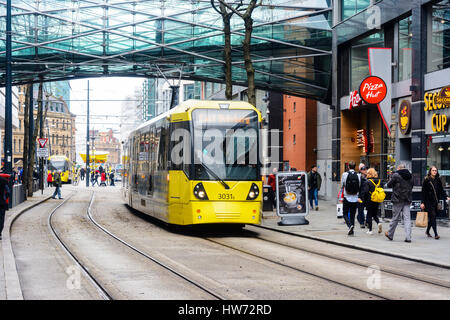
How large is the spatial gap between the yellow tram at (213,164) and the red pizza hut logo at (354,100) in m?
12.7

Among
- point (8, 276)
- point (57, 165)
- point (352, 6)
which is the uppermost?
point (352, 6)

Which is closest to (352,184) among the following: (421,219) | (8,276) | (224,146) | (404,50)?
(421,219)

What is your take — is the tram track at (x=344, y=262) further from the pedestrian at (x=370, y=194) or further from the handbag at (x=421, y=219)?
the handbag at (x=421, y=219)

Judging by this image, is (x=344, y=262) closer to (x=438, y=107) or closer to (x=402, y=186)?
(x=402, y=186)

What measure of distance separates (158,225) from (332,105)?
14.7 metres

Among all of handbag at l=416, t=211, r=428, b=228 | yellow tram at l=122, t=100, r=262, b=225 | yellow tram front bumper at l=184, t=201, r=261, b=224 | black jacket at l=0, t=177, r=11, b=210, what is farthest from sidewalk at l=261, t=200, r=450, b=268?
black jacket at l=0, t=177, r=11, b=210

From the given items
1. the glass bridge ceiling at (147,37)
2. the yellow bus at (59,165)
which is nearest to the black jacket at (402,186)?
the glass bridge ceiling at (147,37)

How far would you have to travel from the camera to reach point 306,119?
131ft

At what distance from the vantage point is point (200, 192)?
1655cm

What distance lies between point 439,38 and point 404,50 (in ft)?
8.19

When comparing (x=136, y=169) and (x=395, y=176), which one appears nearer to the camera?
(x=395, y=176)

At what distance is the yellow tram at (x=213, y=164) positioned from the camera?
54.4 ft
